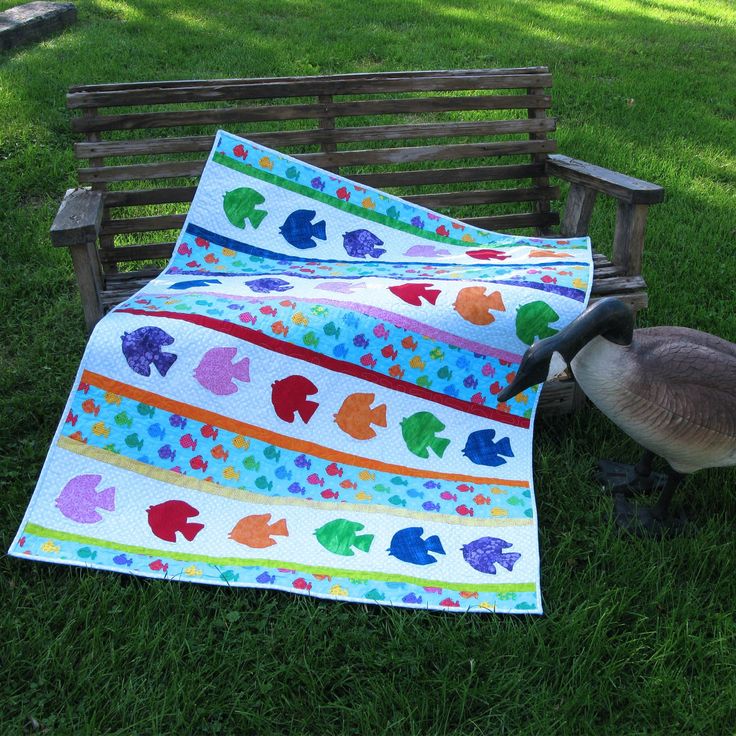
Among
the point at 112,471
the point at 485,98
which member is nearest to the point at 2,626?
the point at 112,471

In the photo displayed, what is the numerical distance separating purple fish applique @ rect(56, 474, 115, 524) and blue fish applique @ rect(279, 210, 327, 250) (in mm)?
1188

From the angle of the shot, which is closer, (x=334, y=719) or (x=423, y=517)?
(x=334, y=719)

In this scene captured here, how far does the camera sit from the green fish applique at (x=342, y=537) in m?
2.09

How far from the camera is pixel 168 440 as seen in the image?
2.28 meters

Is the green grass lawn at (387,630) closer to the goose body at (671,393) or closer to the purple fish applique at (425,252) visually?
the goose body at (671,393)

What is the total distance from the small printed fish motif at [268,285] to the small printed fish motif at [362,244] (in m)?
0.40

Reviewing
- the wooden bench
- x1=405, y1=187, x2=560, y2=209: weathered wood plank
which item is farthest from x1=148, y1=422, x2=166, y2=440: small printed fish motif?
x1=405, y1=187, x2=560, y2=209: weathered wood plank

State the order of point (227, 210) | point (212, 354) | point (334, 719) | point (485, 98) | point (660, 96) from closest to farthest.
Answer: point (334, 719), point (212, 354), point (227, 210), point (485, 98), point (660, 96)

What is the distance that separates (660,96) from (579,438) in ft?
13.5

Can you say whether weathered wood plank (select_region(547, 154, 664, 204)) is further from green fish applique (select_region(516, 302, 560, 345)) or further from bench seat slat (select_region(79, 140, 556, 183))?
green fish applique (select_region(516, 302, 560, 345))

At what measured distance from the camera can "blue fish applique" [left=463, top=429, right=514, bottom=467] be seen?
2389 mm

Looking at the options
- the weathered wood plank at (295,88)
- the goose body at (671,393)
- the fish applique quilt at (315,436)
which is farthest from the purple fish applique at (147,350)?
the goose body at (671,393)

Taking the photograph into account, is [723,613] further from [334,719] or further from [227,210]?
[227,210]

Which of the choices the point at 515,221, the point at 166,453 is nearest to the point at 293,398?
the point at 166,453
